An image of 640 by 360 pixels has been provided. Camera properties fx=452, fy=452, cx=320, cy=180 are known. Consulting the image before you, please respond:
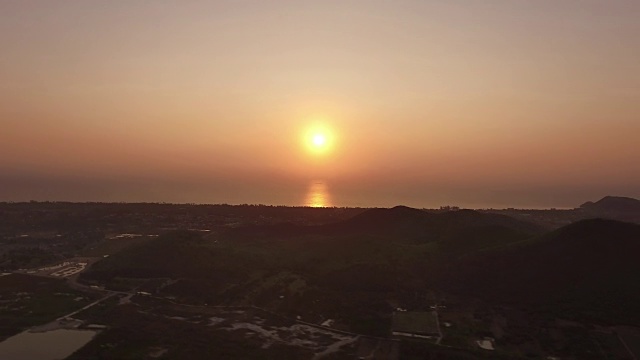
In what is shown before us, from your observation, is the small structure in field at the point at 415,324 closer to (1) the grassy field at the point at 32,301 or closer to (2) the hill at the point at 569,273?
(2) the hill at the point at 569,273

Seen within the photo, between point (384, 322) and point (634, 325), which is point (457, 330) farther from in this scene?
point (634, 325)

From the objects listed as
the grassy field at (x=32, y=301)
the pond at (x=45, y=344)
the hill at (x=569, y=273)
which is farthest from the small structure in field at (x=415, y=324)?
the grassy field at (x=32, y=301)

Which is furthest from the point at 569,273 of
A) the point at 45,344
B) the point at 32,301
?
the point at 32,301

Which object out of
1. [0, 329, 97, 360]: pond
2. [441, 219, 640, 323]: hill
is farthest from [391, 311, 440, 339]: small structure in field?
[0, 329, 97, 360]: pond

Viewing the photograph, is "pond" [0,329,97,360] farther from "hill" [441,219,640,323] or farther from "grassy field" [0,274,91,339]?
"hill" [441,219,640,323]

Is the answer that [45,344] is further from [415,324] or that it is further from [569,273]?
[569,273]
